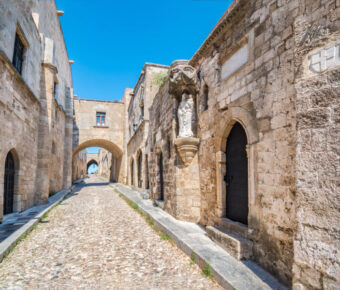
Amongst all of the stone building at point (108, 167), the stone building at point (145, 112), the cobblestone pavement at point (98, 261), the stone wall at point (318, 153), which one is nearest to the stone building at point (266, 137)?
the stone wall at point (318, 153)

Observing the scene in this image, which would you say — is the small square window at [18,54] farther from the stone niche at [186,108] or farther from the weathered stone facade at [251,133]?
the stone niche at [186,108]

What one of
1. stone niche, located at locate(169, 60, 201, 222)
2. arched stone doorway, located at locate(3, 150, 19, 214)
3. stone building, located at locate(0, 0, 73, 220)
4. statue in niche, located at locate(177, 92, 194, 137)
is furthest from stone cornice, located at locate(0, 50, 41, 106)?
statue in niche, located at locate(177, 92, 194, 137)

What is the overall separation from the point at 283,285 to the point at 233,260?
736 millimetres

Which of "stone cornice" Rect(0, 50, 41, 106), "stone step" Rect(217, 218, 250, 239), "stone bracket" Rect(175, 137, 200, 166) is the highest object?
"stone cornice" Rect(0, 50, 41, 106)

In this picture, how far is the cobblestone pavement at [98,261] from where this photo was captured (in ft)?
9.36

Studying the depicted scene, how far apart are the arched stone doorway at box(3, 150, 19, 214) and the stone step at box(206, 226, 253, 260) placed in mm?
5765

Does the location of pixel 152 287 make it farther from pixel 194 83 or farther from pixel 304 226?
pixel 194 83

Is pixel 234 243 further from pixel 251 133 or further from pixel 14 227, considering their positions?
pixel 14 227

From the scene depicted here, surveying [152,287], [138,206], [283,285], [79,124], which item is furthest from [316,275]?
[79,124]

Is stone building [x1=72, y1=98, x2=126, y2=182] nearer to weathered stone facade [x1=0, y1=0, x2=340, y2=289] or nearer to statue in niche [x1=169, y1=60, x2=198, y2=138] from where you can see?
weathered stone facade [x1=0, y1=0, x2=340, y2=289]

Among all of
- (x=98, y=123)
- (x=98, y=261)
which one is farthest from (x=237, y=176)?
(x=98, y=123)

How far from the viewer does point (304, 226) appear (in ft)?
6.03

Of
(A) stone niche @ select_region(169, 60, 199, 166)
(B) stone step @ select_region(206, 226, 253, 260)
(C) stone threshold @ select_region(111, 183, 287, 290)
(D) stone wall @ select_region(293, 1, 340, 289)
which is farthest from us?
(A) stone niche @ select_region(169, 60, 199, 166)

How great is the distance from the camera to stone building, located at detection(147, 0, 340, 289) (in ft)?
5.74
